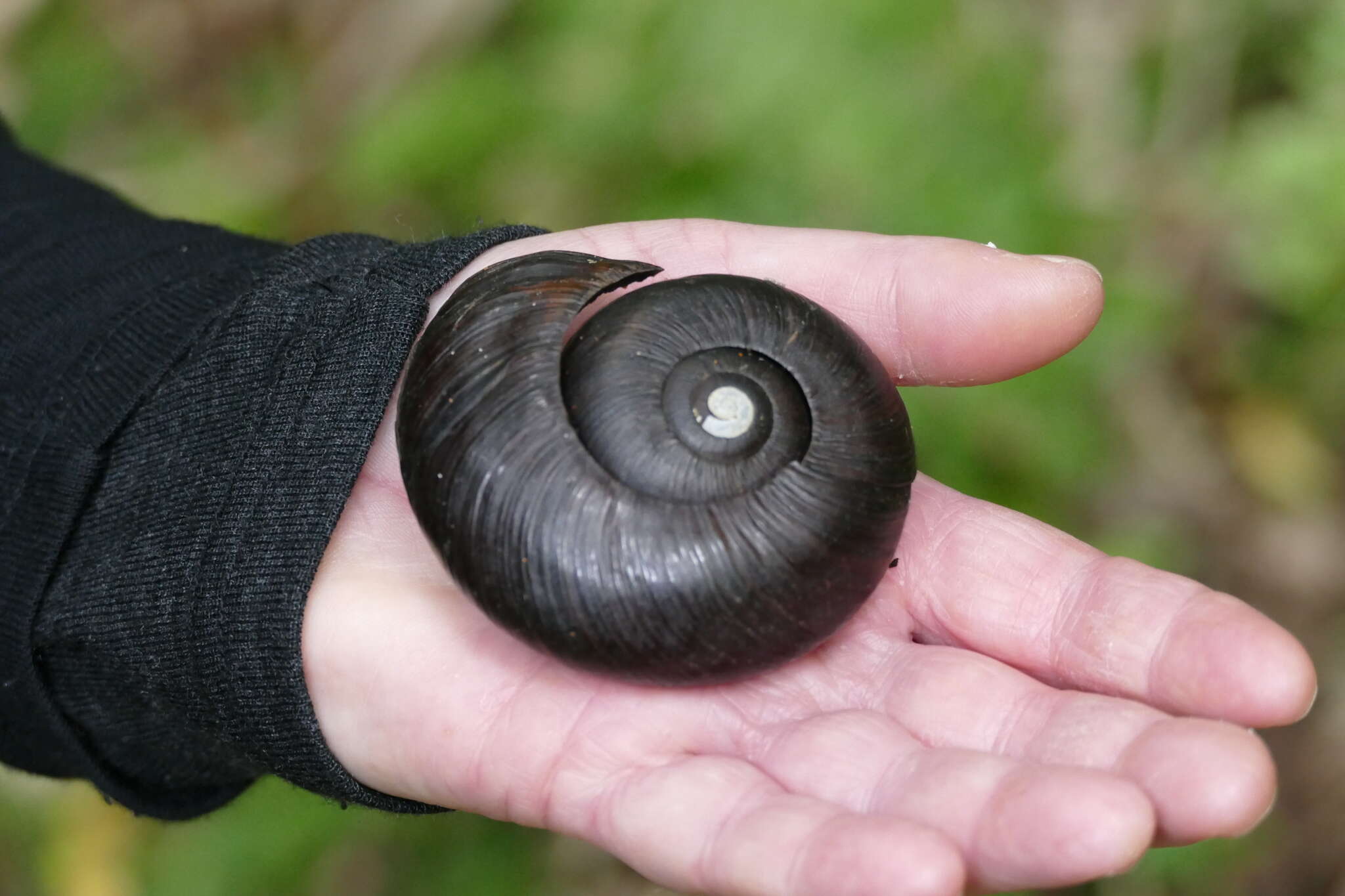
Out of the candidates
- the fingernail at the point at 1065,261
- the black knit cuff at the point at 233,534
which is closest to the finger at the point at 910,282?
the fingernail at the point at 1065,261

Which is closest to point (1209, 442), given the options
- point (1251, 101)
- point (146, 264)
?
point (1251, 101)

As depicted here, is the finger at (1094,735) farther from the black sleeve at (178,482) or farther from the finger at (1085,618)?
the black sleeve at (178,482)

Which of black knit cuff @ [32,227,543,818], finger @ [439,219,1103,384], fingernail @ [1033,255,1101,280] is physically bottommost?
black knit cuff @ [32,227,543,818]

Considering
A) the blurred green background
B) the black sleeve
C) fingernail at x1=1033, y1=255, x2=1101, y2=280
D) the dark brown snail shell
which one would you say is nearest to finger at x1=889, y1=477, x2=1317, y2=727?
the dark brown snail shell

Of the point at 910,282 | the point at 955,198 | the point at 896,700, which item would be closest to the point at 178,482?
the point at 896,700

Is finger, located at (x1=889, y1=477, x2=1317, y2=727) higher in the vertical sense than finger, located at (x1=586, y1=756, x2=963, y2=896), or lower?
higher

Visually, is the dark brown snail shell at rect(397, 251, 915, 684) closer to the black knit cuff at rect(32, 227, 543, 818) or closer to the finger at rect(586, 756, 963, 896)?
the finger at rect(586, 756, 963, 896)
